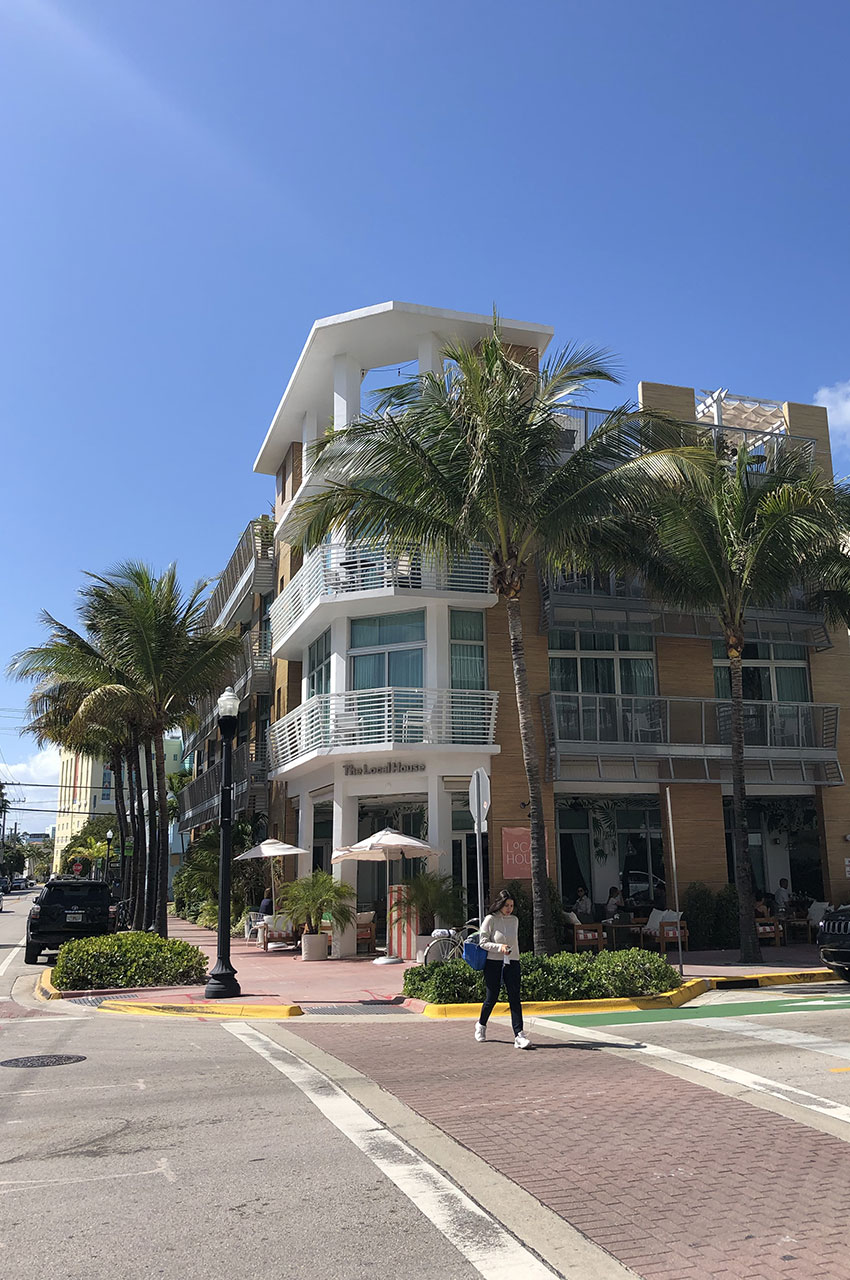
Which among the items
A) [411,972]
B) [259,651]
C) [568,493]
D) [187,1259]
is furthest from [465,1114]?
[259,651]

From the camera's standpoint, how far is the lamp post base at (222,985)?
15.2m

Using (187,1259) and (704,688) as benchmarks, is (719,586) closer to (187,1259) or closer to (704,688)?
(704,688)

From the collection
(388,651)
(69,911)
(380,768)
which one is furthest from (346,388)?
(69,911)

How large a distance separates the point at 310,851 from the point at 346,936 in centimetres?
449

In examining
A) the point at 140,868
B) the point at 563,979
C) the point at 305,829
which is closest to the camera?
the point at 563,979

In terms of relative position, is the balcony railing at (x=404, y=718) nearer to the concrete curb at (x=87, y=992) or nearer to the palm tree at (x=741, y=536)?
the palm tree at (x=741, y=536)

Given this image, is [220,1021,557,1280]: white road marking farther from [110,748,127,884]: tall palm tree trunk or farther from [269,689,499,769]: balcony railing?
[110,748,127,884]: tall palm tree trunk

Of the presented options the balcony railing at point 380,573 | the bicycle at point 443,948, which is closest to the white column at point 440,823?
the balcony railing at point 380,573

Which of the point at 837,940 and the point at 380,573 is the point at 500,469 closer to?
the point at 380,573

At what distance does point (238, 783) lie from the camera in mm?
33844

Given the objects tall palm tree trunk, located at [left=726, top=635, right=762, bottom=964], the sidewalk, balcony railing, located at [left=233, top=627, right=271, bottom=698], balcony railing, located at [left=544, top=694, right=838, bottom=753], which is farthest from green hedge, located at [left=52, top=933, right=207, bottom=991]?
balcony railing, located at [left=233, top=627, right=271, bottom=698]

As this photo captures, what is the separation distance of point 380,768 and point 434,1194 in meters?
17.4

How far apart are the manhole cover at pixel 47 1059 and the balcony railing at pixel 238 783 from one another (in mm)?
21223

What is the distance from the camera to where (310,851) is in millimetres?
26062
